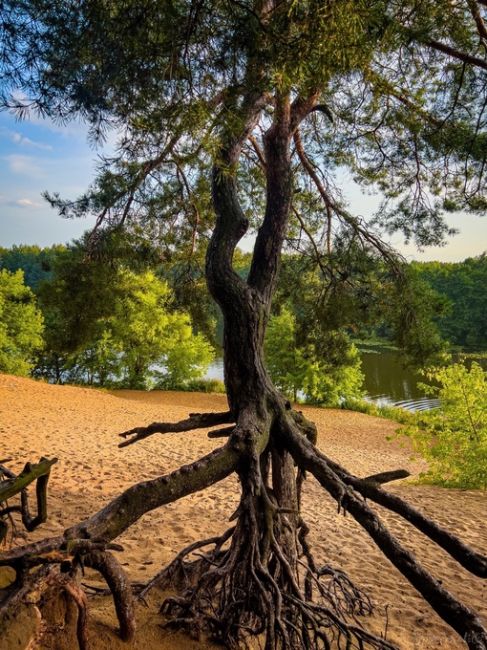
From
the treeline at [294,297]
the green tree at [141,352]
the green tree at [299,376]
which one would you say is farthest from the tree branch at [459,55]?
the green tree at [299,376]

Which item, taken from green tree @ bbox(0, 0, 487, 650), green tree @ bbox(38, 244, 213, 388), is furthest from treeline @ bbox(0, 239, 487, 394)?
green tree @ bbox(38, 244, 213, 388)

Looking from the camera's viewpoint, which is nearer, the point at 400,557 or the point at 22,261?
the point at 400,557

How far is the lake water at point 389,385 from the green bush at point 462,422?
12.6m

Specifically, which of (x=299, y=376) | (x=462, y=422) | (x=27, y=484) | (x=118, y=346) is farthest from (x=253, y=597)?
(x=118, y=346)

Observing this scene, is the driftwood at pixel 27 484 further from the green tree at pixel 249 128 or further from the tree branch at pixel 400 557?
the tree branch at pixel 400 557

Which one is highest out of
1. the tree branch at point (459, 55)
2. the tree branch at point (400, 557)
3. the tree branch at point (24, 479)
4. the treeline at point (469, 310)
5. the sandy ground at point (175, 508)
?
the treeline at point (469, 310)

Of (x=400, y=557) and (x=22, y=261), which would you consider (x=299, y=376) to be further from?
(x=22, y=261)

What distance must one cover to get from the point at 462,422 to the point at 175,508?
626 cm

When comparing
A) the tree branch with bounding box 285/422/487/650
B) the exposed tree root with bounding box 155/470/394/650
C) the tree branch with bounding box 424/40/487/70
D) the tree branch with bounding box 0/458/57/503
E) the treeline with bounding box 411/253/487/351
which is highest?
the treeline with bounding box 411/253/487/351

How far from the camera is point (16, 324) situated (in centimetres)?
2283

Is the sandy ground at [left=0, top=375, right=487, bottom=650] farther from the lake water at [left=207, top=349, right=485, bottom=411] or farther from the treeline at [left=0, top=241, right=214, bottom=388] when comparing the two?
the lake water at [left=207, top=349, right=485, bottom=411]

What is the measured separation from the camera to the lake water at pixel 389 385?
27375 millimetres

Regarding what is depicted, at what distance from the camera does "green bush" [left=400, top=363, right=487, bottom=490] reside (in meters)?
9.47

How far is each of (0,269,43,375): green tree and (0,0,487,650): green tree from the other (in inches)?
825
